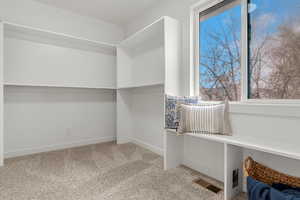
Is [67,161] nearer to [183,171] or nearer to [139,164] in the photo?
[139,164]

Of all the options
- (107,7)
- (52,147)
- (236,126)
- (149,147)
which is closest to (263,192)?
(236,126)

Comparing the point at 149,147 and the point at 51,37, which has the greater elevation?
the point at 51,37

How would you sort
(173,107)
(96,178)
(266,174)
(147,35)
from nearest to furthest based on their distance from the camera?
(266,174), (96,178), (173,107), (147,35)

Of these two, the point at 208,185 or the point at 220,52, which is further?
the point at 220,52

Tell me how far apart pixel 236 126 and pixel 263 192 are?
65 cm

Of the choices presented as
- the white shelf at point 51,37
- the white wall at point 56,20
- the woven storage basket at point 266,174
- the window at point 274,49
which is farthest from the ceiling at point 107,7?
the woven storage basket at point 266,174

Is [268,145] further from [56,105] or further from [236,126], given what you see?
[56,105]

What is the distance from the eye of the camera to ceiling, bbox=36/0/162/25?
2576 mm

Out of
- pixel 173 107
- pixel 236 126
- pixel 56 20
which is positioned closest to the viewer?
pixel 236 126

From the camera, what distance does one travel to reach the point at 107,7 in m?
2.73

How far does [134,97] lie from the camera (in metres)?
3.20

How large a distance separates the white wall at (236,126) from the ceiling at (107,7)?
0.69 ft

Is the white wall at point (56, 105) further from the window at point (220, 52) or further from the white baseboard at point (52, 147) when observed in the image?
the window at point (220, 52)

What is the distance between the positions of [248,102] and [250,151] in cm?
47
